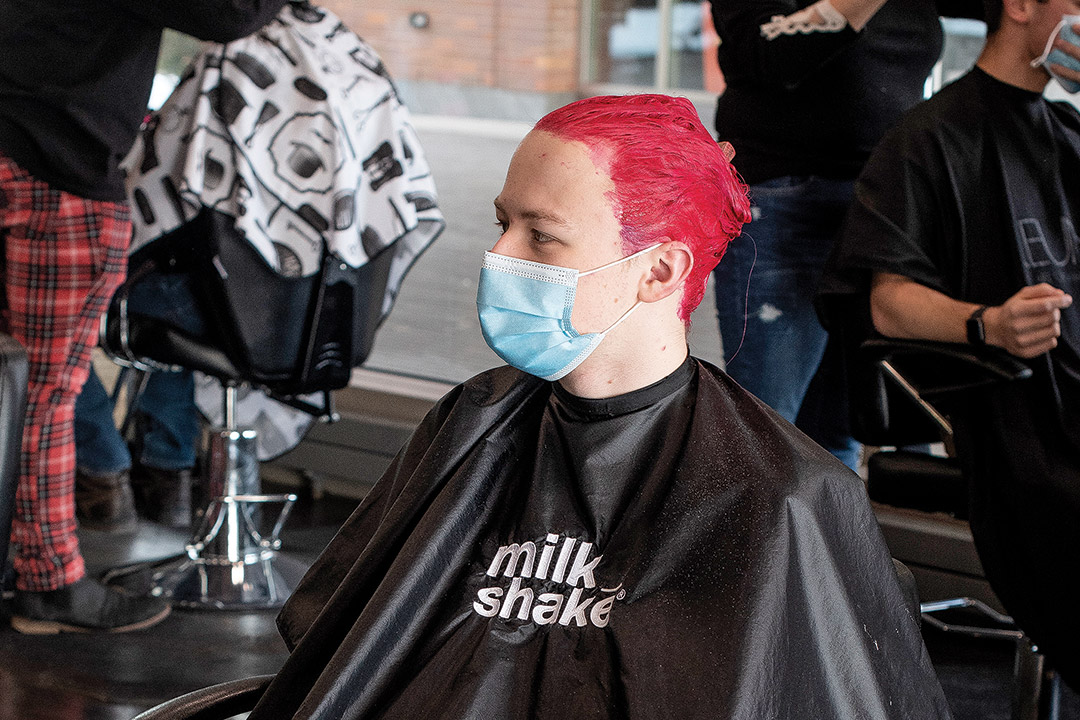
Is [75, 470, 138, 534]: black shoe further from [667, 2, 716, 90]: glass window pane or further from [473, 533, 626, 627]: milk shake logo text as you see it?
[473, 533, 626, 627]: milk shake logo text

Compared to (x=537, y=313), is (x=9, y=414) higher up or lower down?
lower down

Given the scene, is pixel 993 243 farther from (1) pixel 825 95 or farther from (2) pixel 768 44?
(2) pixel 768 44

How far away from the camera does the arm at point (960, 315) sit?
5.65 ft

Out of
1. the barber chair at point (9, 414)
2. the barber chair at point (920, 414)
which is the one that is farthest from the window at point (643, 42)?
the barber chair at point (9, 414)

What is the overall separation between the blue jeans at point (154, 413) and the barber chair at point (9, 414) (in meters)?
1.22

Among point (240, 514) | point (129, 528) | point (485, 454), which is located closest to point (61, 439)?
point (240, 514)

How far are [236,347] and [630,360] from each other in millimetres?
1501

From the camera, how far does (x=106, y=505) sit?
3158 millimetres

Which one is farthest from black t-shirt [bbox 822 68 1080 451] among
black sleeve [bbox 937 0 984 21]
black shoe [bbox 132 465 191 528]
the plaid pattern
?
black shoe [bbox 132 465 191 528]

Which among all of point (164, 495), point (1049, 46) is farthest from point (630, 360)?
point (164, 495)

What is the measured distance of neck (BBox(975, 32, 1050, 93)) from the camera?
1925 millimetres

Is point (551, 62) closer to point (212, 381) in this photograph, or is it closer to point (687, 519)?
point (212, 381)

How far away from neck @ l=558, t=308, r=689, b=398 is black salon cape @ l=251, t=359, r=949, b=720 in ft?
0.04

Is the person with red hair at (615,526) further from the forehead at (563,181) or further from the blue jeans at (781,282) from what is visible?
the blue jeans at (781,282)
